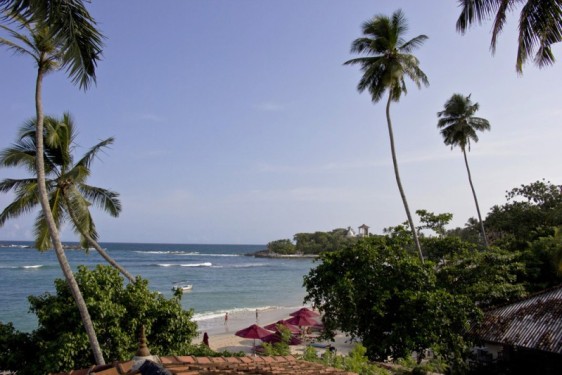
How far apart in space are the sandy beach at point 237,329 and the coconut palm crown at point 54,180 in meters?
11.0

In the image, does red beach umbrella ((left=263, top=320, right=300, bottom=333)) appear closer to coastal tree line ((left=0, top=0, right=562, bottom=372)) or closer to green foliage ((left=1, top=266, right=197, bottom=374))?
coastal tree line ((left=0, top=0, right=562, bottom=372))

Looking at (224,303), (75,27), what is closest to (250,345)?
(224,303)

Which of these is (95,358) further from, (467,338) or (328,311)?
(467,338)

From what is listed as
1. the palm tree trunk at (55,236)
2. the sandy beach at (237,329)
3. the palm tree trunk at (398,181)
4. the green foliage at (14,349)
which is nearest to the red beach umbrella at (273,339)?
the sandy beach at (237,329)

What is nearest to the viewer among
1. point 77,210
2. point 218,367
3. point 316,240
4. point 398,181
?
point 218,367

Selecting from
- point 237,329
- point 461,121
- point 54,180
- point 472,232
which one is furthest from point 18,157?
point 472,232

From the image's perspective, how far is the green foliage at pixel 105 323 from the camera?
31.8 ft

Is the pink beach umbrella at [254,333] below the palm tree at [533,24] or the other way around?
below

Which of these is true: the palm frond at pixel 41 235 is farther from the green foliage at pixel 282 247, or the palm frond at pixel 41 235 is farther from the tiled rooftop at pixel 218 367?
the green foliage at pixel 282 247

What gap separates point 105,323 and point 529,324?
450 inches

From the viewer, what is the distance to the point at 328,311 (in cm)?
→ 1402

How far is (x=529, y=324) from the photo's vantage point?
42.3 feet

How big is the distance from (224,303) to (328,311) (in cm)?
2782

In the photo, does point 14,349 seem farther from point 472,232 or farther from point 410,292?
point 472,232
